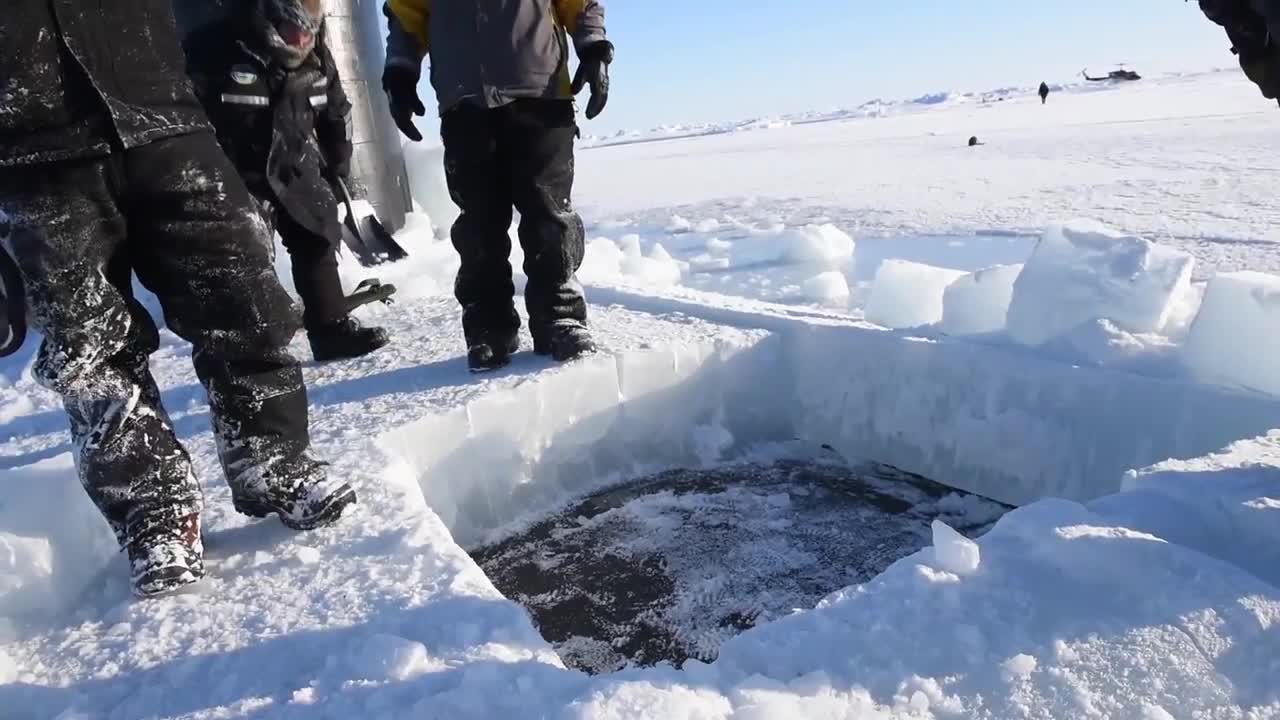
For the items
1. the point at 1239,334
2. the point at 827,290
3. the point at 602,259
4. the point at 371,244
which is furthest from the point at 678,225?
the point at 1239,334

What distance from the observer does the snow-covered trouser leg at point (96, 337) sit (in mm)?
1294

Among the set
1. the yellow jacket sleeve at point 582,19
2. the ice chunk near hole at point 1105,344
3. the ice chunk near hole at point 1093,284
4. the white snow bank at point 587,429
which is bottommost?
the white snow bank at point 587,429

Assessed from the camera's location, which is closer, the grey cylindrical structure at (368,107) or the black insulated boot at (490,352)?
the black insulated boot at (490,352)

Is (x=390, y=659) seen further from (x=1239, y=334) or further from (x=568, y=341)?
(x=1239, y=334)

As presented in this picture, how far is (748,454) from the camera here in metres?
2.34

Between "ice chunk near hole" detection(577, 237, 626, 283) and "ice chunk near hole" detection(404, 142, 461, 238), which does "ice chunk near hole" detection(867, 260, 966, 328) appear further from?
"ice chunk near hole" detection(404, 142, 461, 238)

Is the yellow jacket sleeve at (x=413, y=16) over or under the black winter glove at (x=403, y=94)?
over

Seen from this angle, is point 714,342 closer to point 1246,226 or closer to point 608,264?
point 608,264

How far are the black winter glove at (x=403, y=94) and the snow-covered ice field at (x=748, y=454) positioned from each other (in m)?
0.70

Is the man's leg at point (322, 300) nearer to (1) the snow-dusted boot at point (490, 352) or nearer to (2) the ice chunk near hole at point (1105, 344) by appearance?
(1) the snow-dusted boot at point (490, 352)

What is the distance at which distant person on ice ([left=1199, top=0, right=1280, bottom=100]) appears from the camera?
1.19 meters

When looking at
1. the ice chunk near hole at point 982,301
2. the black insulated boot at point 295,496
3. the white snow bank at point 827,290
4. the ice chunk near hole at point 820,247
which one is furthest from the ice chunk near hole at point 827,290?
the black insulated boot at point 295,496

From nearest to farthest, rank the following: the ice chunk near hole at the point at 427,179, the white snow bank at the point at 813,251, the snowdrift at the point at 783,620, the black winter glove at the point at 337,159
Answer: the snowdrift at the point at 783,620
the black winter glove at the point at 337,159
the white snow bank at the point at 813,251
the ice chunk near hole at the point at 427,179

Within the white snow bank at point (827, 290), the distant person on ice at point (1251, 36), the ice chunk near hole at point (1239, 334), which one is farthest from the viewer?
the white snow bank at point (827, 290)
